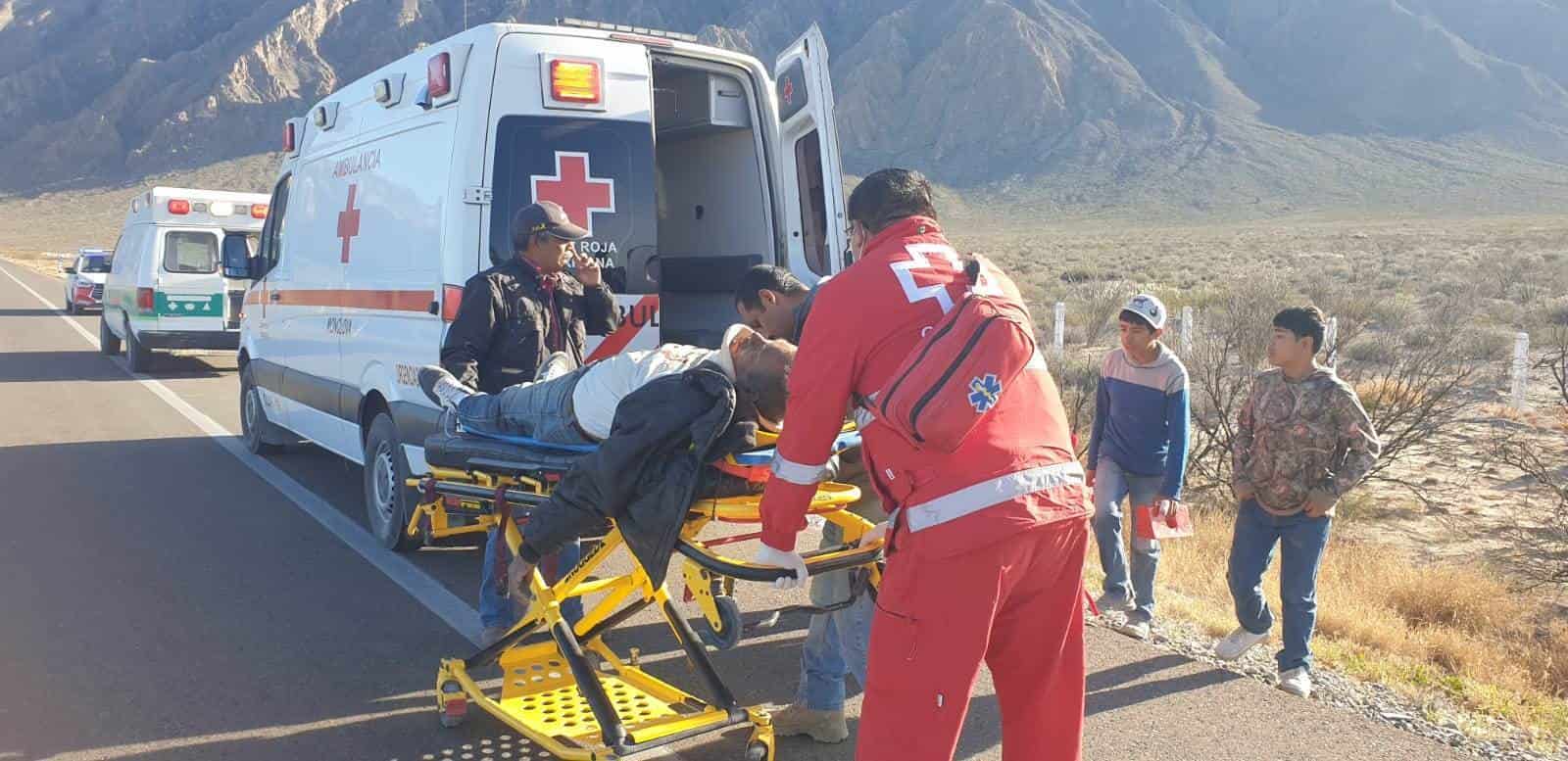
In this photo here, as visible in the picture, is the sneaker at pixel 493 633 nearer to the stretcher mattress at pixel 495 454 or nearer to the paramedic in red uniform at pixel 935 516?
the stretcher mattress at pixel 495 454

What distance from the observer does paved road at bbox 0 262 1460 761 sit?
4512 mm

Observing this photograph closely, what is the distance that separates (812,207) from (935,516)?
4.35 metres

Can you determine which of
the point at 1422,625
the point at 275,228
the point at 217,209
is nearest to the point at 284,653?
the point at 275,228

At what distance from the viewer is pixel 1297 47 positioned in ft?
290

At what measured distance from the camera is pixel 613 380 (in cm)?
425

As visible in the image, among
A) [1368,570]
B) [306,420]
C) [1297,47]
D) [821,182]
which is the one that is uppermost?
[1297,47]

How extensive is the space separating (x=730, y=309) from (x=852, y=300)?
4.69 metres

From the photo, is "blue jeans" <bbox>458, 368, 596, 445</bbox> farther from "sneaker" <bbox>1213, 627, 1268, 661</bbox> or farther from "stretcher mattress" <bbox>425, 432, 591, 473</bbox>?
"sneaker" <bbox>1213, 627, 1268, 661</bbox>

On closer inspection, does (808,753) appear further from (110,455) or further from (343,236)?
(110,455)

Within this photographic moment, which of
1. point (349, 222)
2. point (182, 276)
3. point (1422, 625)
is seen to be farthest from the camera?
point (182, 276)

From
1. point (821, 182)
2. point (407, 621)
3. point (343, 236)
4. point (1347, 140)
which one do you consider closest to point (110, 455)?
point (343, 236)

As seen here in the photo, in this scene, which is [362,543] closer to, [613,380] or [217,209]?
[613,380]

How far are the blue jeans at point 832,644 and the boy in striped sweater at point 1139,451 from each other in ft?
6.38

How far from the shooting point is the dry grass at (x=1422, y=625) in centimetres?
529
